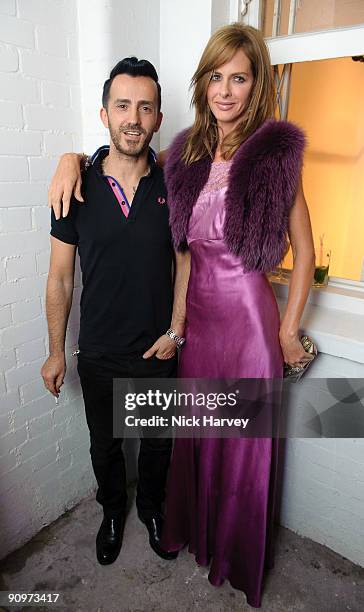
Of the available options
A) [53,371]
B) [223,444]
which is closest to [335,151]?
[223,444]

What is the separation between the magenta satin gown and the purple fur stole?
58mm

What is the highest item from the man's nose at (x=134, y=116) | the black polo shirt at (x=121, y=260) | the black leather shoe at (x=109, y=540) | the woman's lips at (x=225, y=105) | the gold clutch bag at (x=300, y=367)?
the woman's lips at (x=225, y=105)

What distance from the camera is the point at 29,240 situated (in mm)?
1640

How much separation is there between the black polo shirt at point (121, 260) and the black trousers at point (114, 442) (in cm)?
7

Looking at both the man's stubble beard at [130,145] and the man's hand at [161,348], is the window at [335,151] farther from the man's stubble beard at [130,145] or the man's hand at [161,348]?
the man's stubble beard at [130,145]

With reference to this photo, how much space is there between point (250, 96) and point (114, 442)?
1323 mm

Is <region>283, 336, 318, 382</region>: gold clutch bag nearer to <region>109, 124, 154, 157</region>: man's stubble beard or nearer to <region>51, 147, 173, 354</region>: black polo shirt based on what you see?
<region>51, 147, 173, 354</region>: black polo shirt

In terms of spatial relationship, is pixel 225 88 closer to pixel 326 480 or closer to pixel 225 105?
pixel 225 105

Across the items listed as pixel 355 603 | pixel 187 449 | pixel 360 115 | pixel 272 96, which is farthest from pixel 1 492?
pixel 360 115

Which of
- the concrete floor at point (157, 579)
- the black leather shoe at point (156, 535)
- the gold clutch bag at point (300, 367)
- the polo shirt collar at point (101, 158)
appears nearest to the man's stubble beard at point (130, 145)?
the polo shirt collar at point (101, 158)

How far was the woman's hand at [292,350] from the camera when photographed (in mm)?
1433

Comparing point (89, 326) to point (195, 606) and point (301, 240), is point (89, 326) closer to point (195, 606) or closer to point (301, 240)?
point (301, 240)

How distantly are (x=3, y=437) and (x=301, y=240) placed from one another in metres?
1.30

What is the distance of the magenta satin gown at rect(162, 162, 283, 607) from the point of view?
4.69 feet
